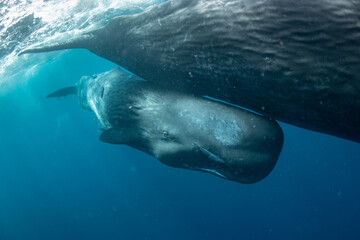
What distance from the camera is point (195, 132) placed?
3230 millimetres

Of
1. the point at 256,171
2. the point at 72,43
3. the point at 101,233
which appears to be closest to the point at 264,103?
the point at 256,171

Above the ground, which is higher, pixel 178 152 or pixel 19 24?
pixel 19 24

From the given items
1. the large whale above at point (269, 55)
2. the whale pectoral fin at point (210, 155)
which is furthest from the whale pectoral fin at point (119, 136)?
the whale pectoral fin at point (210, 155)

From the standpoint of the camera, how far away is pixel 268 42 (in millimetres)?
2424

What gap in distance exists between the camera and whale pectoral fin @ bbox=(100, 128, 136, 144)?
411 centimetres

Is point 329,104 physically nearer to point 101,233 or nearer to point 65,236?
point 101,233

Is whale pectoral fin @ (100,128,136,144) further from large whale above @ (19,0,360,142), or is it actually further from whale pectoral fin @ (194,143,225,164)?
whale pectoral fin @ (194,143,225,164)

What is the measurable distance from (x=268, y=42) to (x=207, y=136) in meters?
1.36

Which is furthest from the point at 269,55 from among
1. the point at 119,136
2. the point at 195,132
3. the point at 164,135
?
the point at 119,136

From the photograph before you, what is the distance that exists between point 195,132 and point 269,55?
1.38 m

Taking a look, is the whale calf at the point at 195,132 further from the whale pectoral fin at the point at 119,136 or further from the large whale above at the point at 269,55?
the large whale above at the point at 269,55

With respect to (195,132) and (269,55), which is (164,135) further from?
(269,55)

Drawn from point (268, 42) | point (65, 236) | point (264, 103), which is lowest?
point (65, 236)

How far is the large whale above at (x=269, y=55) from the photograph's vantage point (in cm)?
208
